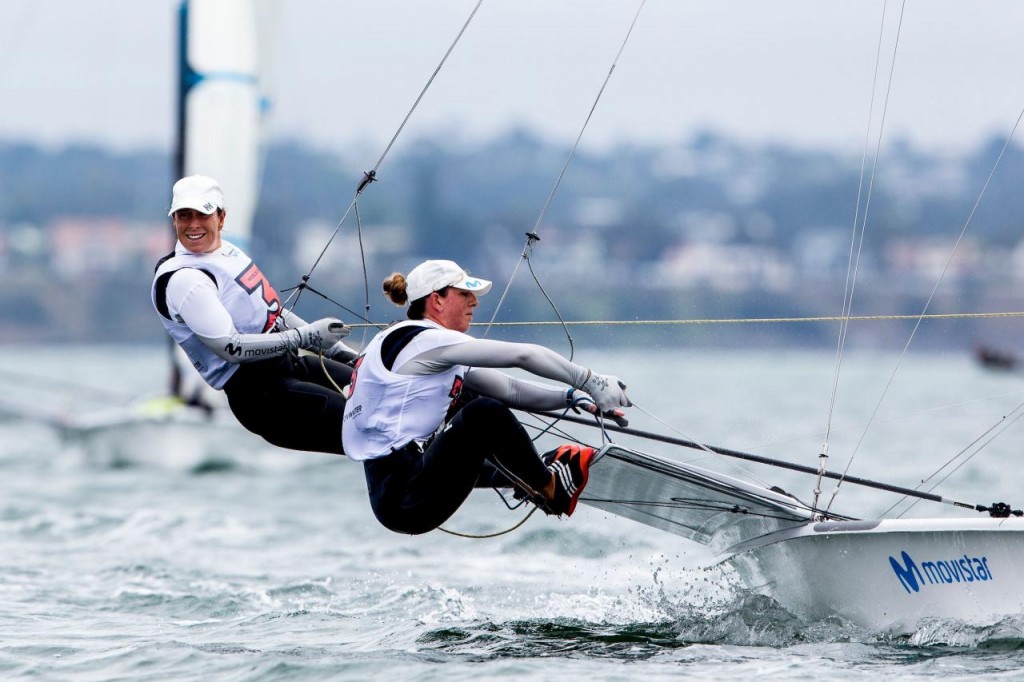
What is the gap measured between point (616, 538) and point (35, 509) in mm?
3931

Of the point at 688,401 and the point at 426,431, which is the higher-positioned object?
the point at 688,401

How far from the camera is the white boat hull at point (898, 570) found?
434 centimetres

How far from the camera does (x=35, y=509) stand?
933 cm

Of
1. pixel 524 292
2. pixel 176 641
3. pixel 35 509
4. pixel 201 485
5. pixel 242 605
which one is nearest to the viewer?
pixel 176 641

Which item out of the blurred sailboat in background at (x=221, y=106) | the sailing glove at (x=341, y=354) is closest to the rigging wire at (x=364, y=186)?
the sailing glove at (x=341, y=354)

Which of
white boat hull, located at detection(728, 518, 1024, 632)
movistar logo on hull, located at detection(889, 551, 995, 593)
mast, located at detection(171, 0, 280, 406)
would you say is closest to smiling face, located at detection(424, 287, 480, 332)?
white boat hull, located at detection(728, 518, 1024, 632)

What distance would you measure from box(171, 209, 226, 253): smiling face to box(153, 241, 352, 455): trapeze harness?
0.10 ft

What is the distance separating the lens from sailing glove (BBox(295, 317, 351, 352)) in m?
4.41

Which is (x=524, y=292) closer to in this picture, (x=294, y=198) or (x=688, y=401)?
(x=688, y=401)

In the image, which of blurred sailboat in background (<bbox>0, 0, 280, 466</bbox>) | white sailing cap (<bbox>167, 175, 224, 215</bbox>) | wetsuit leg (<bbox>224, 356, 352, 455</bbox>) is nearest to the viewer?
white sailing cap (<bbox>167, 175, 224, 215</bbox>)

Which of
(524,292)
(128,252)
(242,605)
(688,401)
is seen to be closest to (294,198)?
(128,252)

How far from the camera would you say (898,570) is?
4.51 m

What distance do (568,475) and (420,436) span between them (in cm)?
45

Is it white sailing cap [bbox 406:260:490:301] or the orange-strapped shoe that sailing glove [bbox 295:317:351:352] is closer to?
white sailing cap [bbox 406:260:490:301]
